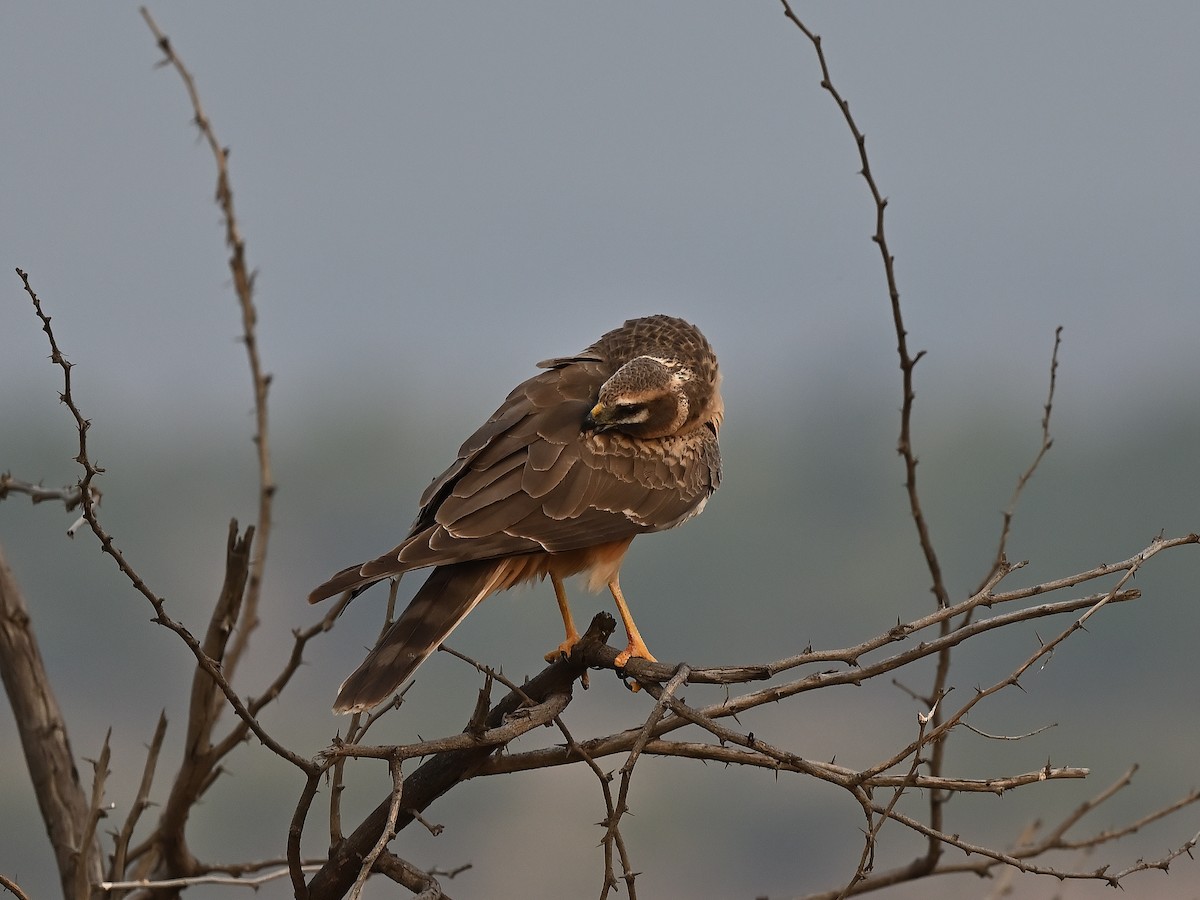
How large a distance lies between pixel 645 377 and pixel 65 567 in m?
39.5

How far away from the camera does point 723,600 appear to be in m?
56.8

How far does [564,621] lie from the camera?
17.9 feet

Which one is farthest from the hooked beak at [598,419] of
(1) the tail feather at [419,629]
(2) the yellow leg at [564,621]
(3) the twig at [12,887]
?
(3) the twig at [12,887]

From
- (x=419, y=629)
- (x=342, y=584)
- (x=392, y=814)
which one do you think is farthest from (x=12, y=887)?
(x=419, y=629)

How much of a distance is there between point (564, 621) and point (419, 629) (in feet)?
3.38

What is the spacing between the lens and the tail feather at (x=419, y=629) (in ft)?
14.2

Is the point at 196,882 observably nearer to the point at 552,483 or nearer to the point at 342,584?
the point at 342,584

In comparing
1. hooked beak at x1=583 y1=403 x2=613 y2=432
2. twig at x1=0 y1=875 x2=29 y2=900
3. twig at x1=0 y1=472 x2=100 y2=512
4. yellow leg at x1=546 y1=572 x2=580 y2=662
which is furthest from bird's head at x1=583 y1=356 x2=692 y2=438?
twig at x1=0 y1=875 x2=29 y2=900

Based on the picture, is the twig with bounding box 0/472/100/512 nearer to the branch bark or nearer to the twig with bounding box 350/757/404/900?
the branch bark

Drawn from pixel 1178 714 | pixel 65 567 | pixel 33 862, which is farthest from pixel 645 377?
pixel 1178 714

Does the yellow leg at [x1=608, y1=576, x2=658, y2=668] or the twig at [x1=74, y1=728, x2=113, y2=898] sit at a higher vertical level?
the yellow leg at [x1=608, y1=576, x2=658, y2=668]

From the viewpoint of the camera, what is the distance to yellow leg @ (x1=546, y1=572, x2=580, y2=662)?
5.16m

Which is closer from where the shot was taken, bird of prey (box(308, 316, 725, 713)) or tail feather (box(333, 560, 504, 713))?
tail feather (box(333, 560, 504, 713))

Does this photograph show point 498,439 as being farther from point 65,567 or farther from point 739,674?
point 65,567
